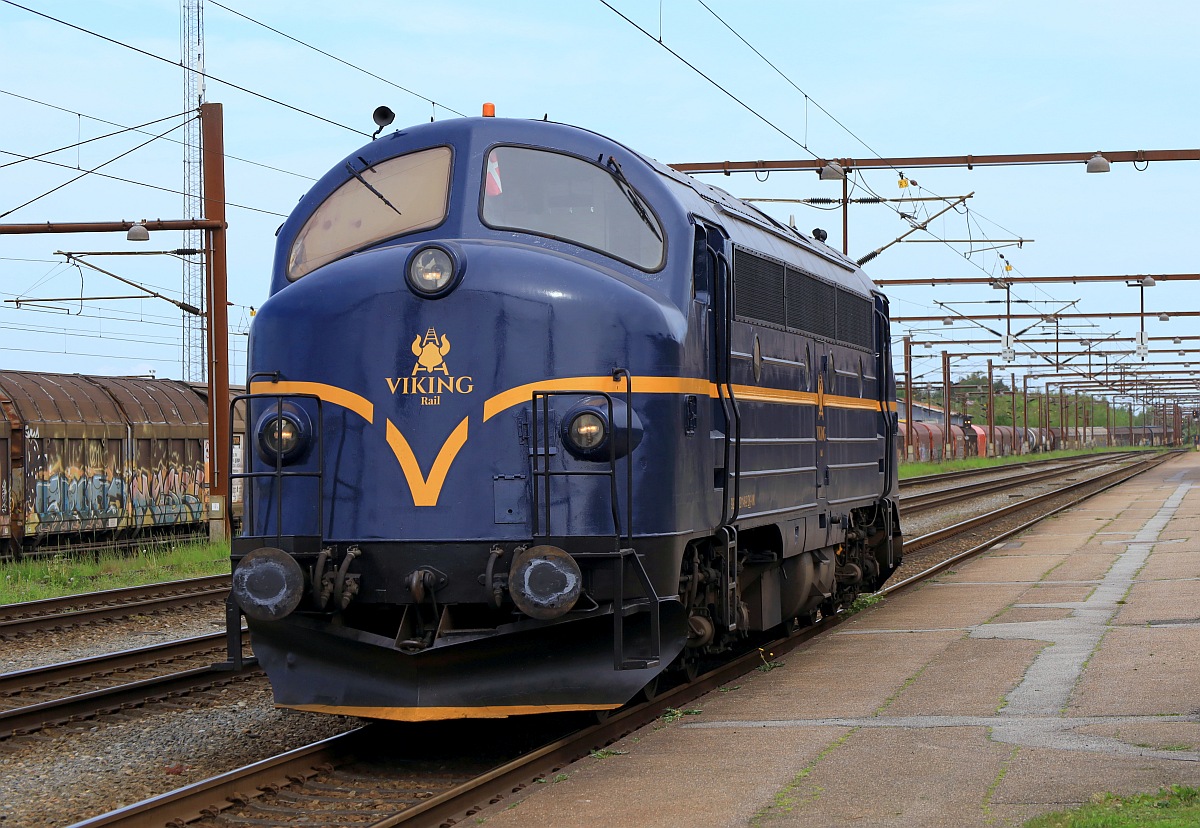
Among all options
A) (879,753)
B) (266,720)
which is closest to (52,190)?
(266,720)

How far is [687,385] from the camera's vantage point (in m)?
8.97

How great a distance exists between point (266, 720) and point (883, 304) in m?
9.27

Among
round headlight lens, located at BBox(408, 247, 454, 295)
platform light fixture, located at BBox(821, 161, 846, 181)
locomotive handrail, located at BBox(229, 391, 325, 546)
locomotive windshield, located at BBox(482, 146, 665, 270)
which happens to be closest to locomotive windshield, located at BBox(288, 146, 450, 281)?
locomotive windshield, located at BBox(482, 146, 665, 270)

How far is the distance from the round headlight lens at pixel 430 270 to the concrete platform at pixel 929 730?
2885 mm

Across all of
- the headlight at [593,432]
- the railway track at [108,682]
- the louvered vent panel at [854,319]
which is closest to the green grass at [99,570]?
the railway track at [108,682]

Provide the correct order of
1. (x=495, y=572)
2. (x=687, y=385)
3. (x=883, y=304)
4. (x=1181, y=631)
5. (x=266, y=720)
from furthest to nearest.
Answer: (x=883, y=304)
(x=1181, y=631)
(x=266, y=720)
(x=687, y=385)
(x=495, y=572)

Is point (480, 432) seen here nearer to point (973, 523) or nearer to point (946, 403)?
point (973, 523)

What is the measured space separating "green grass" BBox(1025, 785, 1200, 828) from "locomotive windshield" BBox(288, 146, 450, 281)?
195 inches

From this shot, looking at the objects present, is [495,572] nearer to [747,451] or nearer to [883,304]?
[747,451]

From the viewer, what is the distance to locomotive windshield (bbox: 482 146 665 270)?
901 centimetres

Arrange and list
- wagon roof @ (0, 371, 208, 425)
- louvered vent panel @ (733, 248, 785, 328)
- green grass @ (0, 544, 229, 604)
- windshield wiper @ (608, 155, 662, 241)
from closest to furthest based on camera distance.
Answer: windshield wiper @ (608, 155, 662, 241) < louvered vent panel @ (733, 248, 785, 328) < green grass @ (0, 544, 229, 604) < wagon roof @ (0, 371, 208, 425)

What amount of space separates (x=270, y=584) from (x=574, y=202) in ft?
9.98

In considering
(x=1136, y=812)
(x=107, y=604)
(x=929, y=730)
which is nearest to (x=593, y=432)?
(x=929, y=730)

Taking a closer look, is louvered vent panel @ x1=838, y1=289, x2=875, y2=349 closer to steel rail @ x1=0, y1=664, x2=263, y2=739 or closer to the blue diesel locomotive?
the blue diesel locomotive
